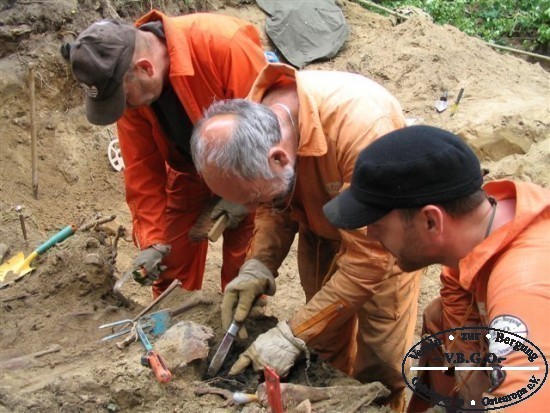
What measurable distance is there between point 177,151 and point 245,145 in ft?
4.85

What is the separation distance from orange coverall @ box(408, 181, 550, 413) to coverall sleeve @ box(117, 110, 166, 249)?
2.08m

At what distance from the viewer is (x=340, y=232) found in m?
2.66

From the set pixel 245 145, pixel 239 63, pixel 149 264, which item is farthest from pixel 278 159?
pixel 149 264

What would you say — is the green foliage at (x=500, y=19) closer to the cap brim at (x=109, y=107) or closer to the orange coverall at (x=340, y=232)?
the orange coverall at (x=340, y=232)

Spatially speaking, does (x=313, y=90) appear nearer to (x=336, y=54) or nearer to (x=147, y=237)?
(x=147, y=237)

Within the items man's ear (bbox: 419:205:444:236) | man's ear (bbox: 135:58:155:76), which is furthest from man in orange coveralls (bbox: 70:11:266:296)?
man's ear (bbox: 419:205:444:236)

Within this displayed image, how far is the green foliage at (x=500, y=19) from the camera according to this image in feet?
34.3

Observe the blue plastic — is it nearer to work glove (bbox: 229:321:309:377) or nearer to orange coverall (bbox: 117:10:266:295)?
orange coverall (bbox: 117:10:266:295)

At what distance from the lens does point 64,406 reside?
215 centimetres

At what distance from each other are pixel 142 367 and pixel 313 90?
1310 millimetres

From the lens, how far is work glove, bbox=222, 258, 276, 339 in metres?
2.62

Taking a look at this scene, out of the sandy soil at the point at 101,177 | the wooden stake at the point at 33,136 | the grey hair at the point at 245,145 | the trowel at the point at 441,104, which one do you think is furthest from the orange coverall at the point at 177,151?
the trowel at the point at 441,104

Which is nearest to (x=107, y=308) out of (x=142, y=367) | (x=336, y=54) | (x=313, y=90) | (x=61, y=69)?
(x=142, y=367)

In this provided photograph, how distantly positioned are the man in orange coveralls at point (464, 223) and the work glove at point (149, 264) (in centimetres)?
179
